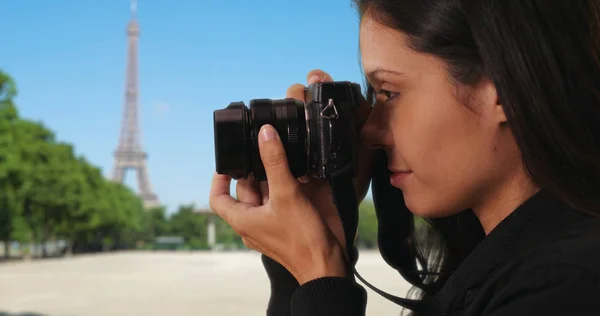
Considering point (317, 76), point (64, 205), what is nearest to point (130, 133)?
point (64, 205)

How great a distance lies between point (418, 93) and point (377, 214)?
50 centimetres

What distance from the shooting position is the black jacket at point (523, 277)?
93 cm

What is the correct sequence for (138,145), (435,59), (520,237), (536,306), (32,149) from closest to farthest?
(536,306) → (520,237) → (435,59) → (32,149) → (138,145)

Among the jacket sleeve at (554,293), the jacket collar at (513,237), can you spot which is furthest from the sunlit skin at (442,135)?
the jacket sleeve at (554,293)

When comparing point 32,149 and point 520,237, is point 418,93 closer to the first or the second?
point 520,237

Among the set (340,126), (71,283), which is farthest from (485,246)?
(71,283)

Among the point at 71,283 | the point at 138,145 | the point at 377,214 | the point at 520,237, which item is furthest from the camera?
the point at 138,145

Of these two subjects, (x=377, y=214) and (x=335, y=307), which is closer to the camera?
(x=335, y=307)

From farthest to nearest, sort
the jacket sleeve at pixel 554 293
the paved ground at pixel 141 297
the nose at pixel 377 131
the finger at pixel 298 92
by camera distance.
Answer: the paved ground at pixel 141 297
the finger at pixel 298 92
the nose at pixel 377 131
the jacket sleeve at pixel 554 293

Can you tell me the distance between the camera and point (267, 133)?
4.56ft

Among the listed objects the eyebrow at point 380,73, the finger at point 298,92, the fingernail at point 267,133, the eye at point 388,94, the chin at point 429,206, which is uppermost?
the finger at point 298,92

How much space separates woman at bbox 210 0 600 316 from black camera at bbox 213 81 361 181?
0.18 ft

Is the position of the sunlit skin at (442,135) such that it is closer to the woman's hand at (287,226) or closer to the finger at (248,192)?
the woman's hand at (287,226)

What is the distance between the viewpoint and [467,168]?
1263mm
